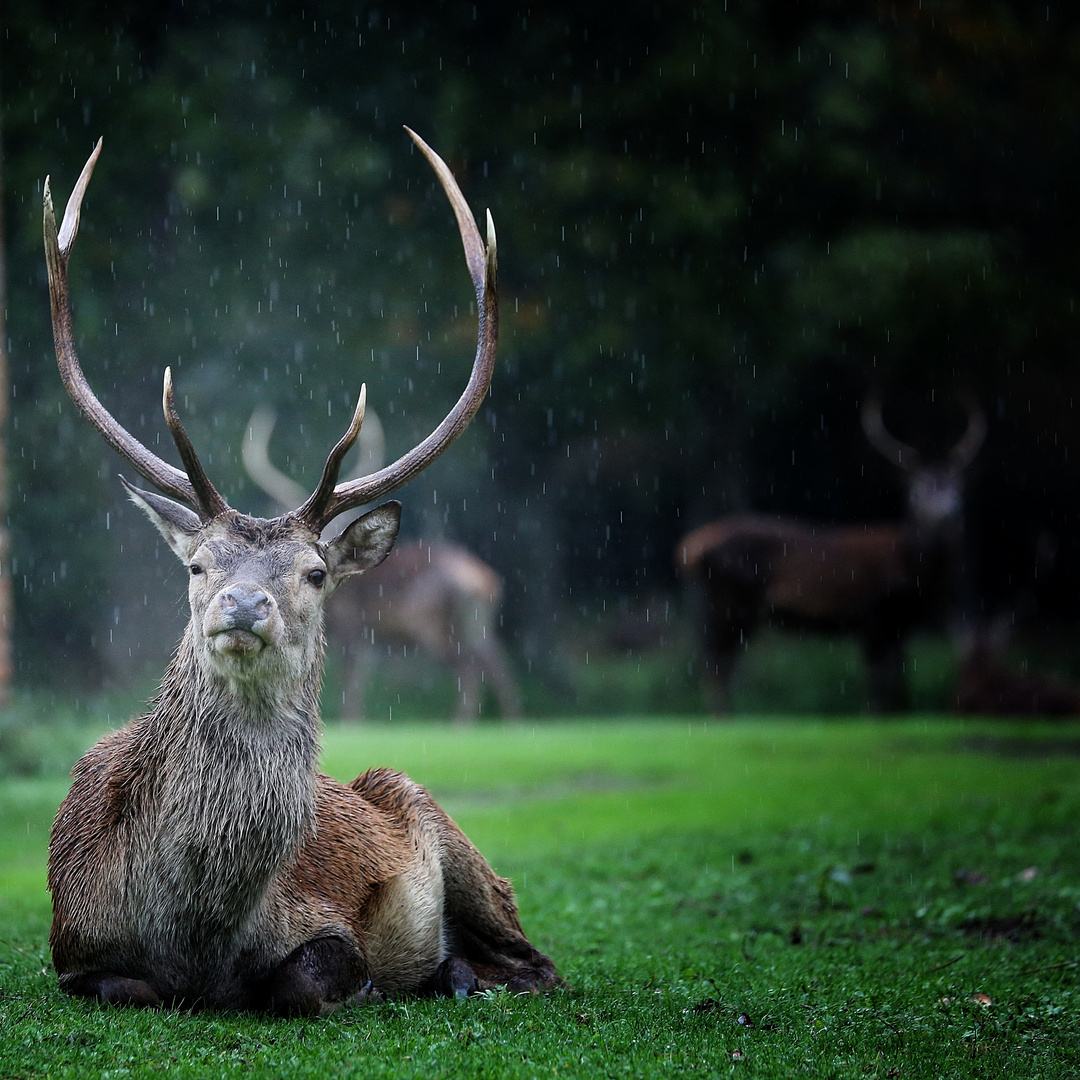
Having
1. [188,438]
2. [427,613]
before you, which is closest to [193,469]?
[188,438]

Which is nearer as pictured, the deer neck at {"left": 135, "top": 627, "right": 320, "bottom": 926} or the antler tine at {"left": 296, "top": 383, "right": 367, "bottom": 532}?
the deer neck at {"left": 135, "top": 627, "right": 320, "bottom": 926}

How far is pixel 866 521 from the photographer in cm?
1867

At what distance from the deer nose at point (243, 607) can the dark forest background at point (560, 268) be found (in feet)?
40.6

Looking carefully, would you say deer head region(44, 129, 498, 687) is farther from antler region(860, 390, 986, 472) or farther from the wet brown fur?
antler region(860, 390, 986, 472)

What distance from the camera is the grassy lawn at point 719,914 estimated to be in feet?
13.4

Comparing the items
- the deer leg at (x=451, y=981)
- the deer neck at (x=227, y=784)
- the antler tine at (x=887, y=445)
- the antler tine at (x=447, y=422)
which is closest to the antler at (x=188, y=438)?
the antler tine at (x=447, y=422)

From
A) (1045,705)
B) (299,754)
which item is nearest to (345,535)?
(299,754)

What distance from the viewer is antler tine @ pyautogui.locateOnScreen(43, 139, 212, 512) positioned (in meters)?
4.82

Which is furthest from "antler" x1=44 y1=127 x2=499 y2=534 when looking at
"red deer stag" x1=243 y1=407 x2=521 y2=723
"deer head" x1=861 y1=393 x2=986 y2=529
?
"deer head" x1=861 y1=393 x2=986 y2=529

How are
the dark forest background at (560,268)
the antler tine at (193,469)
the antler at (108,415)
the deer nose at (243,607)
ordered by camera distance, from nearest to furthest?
the deer nose at (243,607), the antler tine at (193,469), the antler at (108,415), the dark forest background at (560,268)

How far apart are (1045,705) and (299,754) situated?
11640 millimetres

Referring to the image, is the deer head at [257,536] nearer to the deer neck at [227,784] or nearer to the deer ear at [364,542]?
the deer ear at [364,542]

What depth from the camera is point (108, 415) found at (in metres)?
4.98

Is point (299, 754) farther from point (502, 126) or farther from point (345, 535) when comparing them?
point (502, 126)
